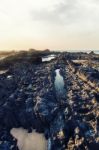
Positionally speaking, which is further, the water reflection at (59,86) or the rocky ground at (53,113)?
the water reflection at (59,86)

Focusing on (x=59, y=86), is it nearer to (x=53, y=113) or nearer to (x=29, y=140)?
(x=53, y=113)

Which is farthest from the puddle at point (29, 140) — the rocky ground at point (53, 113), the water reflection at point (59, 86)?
the water reflection at point (59, 86)

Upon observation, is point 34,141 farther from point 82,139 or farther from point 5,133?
point 82,139

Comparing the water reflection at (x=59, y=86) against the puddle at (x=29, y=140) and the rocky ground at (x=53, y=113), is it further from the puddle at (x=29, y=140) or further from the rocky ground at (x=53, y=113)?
the puddle at (x=29, y=140)

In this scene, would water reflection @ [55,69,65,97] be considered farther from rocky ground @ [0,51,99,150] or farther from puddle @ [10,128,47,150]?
puddle @ [10,128,47,150]

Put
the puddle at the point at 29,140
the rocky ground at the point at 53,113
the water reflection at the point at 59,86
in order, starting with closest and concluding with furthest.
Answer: the rocky ground at the point at 53,113 → the puddle at the point at 29,140 → the water reflection at the point at 59,86

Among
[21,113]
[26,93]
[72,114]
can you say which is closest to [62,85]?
[26,93]

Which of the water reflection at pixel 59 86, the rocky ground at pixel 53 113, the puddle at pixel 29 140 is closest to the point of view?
the rocky ground at pixel 53 113

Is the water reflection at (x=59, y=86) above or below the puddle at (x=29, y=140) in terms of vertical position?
above

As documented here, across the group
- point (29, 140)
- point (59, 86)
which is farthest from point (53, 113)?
point (59, 86)
